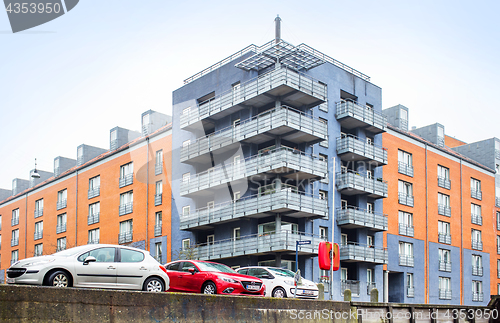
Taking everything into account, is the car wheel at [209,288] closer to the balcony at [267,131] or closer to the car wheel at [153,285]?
the car wheel at [153,285]

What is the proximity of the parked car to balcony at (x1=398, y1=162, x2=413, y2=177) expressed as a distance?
36.9 metres

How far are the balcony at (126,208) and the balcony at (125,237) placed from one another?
1.89 meters

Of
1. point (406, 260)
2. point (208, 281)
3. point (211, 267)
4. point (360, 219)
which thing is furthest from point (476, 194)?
point (208, 281)

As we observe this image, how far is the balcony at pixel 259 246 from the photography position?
3578 centimetres

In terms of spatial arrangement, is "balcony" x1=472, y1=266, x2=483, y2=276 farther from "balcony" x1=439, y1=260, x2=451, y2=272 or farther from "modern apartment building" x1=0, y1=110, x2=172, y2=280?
"modern apartment building" x1=0, y1=110, x2=172, y2=280

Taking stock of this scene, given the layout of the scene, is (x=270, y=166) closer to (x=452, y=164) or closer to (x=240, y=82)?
(x=240, y=82)

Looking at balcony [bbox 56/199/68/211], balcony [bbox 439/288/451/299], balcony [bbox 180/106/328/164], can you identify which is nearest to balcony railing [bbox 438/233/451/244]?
balcony [bbox 439/288/451/299]

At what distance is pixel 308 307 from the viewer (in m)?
17.1

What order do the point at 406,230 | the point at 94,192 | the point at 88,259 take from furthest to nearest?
the point at 94,192 → the point at 406,230 → the point at 88,259

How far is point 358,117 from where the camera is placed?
143 feet

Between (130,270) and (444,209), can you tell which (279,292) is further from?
(444,209)

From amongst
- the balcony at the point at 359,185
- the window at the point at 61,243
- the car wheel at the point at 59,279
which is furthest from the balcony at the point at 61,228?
the car wheel at the point at 59,279

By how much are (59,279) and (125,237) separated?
Answer: 124 feet

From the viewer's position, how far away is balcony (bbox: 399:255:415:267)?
48.1 meters
